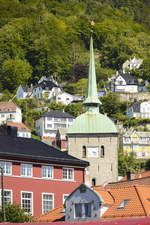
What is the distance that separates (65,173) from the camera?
69625 millimetres

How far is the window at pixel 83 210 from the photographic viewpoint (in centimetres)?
5062

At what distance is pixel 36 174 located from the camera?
6769cm

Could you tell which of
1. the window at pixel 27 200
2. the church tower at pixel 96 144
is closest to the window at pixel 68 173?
the window at pixel 27 200

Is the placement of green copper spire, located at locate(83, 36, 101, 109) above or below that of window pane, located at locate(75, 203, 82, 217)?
above

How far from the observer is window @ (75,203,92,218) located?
5062cm

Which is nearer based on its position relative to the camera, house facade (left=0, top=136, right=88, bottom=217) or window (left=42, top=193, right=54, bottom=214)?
house facade (left=0, top=136, right=88, bottom=217)

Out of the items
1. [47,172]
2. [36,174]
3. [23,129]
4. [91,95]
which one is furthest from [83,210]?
[23,129]

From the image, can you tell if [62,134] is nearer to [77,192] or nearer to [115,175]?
[115,175]

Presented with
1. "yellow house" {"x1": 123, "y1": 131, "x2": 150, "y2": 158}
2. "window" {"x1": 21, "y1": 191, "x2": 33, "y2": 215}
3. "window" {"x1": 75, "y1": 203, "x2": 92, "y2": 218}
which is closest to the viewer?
"window" {"x1": 75, "y1": 203, "x2": 92, "y2": 218}

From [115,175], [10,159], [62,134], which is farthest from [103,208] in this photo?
[62,134]

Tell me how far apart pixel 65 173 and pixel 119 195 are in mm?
16443

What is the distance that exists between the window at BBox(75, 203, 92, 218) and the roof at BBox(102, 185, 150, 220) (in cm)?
86

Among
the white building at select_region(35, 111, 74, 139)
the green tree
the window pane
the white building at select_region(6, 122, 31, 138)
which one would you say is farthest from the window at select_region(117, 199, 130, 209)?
the white building at select_region(35, 111, 74, 139)

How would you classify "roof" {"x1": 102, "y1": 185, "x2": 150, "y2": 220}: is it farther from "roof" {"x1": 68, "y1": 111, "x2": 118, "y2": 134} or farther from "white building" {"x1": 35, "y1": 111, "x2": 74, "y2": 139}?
"white building" {"x1": 35, "y1": 111, "x2": 74, "y2": 139}
